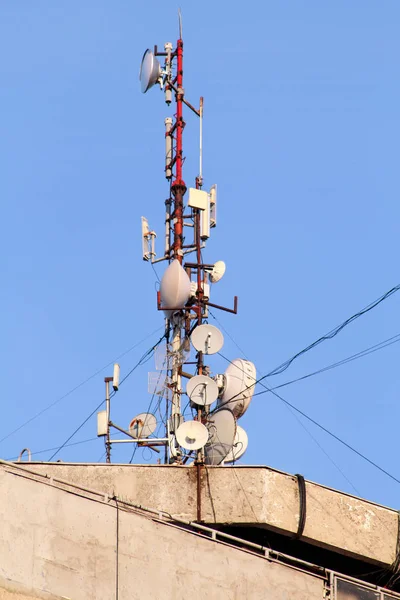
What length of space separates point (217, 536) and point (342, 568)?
3.74 meters

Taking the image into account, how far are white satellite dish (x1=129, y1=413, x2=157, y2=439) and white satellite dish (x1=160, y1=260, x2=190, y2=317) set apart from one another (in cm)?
284

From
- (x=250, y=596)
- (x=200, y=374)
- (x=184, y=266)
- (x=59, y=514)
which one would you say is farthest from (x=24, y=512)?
(x=184, y=266)

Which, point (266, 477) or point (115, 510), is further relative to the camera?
point (266, 477)

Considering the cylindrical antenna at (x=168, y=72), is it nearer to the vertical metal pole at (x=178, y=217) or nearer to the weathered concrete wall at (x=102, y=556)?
the vertical metal pole at (x=178, y=217)

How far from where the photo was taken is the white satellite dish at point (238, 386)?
35.9m

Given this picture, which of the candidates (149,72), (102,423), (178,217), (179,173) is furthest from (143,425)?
(149,72)

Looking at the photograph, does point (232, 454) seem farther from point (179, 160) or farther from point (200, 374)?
point (179, 160)

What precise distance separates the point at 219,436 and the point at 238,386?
1980 mm

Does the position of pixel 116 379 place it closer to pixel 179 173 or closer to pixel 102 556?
pixel 179 173

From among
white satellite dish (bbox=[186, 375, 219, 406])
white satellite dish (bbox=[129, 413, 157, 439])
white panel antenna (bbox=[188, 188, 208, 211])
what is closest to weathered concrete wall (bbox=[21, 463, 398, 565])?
white satellite dish (bbox=[186, 375, 219, 406])

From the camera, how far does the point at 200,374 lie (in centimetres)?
3550

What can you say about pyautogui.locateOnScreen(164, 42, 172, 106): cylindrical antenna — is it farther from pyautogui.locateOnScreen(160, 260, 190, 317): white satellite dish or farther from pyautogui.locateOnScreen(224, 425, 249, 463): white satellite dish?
pyautogui.locateOnScreen(224, 425, 249, 463): white satellite dish

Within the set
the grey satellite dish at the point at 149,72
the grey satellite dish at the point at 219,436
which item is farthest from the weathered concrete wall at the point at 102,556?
the grey satellite dish at the point at 149,72

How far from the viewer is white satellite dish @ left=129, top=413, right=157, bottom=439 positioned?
37.2m
